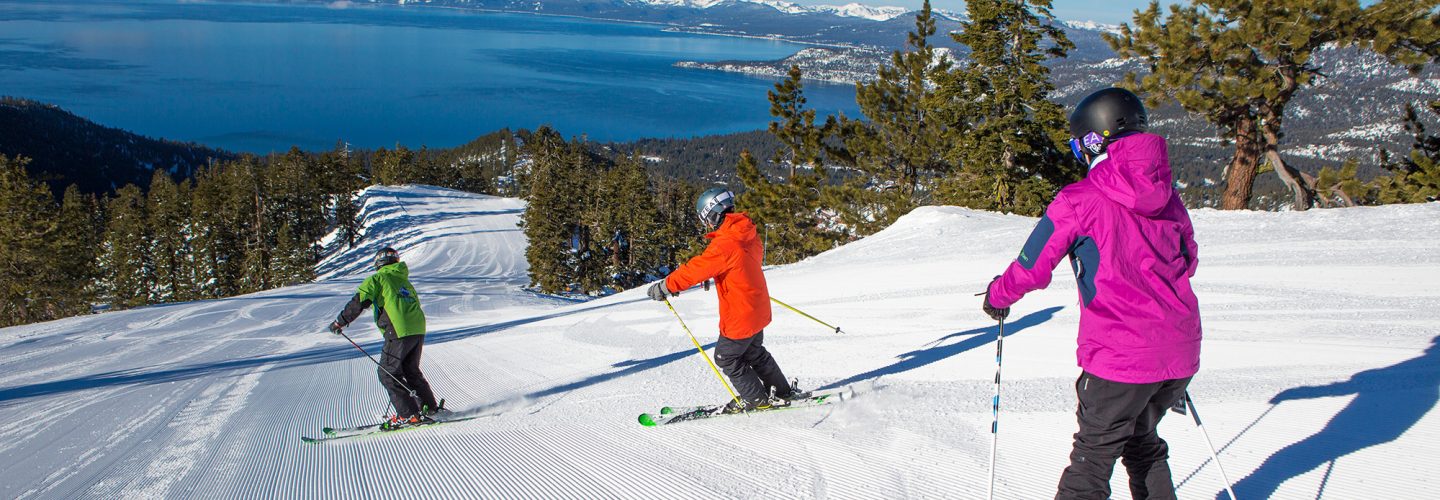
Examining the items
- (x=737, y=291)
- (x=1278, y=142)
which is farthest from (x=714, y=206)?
(x=1278, y=142)

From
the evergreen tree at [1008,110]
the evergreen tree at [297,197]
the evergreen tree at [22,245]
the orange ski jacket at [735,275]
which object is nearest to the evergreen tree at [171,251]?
the evergreen tree at [297,197]

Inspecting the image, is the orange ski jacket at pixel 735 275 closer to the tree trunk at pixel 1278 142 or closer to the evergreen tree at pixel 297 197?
the tree trunk at pixel 1278 142

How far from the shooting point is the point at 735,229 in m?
4.46

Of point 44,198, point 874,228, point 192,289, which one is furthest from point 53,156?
point 874,228

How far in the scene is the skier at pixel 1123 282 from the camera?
257cm

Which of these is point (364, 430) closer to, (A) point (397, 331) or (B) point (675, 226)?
(A) point (397, 331)

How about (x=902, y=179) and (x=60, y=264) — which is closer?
(x=902, y=179)

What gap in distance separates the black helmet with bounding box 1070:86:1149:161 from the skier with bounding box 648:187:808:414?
1.97 meters

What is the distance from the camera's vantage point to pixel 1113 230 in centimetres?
257

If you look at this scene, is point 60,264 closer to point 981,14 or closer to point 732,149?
point 981,14

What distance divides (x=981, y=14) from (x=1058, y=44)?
2979 millimetres

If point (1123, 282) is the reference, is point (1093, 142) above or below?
above

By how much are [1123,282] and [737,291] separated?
2426 mm

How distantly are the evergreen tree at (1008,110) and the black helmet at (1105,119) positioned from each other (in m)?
22.2
